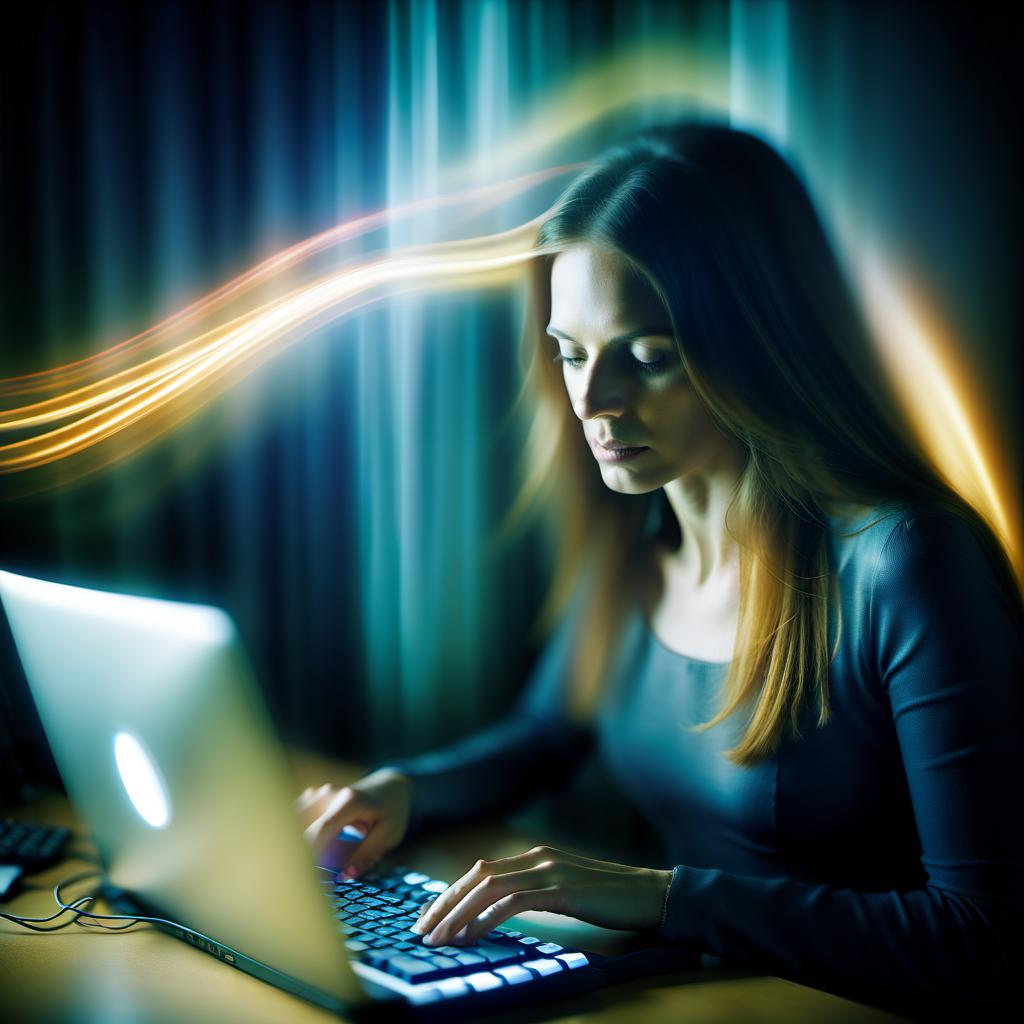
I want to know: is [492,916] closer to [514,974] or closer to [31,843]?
[514,974]

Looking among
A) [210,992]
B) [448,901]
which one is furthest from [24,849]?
[448,901]

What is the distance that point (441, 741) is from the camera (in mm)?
1709

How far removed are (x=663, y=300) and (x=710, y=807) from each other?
0.51 meters

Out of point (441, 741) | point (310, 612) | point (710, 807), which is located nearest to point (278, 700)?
point (310, 612)

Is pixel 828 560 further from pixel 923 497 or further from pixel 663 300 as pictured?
pixel 663 300

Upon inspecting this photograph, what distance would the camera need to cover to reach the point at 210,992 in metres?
0.75

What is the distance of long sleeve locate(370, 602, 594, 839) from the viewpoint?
120 centimetres

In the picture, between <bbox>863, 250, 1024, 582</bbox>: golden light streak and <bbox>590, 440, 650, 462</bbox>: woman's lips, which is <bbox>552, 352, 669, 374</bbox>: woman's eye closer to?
<bbox>590, 440, 650, 462</bbox>: woman's lips

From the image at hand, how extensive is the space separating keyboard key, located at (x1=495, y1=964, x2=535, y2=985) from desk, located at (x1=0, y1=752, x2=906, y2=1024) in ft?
0.07

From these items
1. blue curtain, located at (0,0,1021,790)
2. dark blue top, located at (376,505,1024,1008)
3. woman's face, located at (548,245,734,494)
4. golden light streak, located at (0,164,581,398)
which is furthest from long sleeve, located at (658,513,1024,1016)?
golden light streak, located at (0,164,581,398)

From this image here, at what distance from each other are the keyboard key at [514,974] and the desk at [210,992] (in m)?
0.02

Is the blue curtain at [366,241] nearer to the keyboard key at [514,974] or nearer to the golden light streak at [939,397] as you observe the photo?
the golden light streak at [939,397]

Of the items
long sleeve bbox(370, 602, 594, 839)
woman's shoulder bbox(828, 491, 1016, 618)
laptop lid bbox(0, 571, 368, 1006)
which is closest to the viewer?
laptop lid bbox(0, 571, 368, 1006)

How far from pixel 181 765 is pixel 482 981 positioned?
0.25 m
